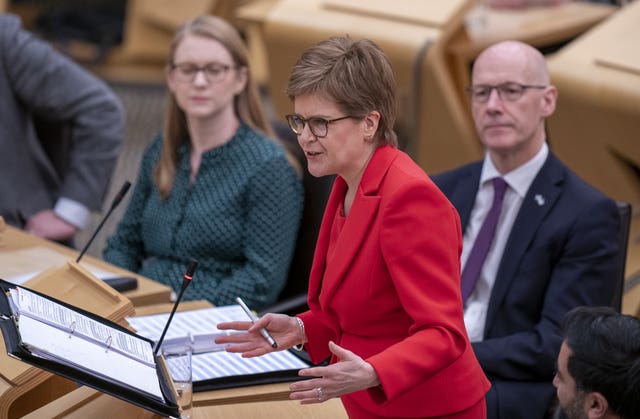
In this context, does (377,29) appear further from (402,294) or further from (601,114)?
(402,294)

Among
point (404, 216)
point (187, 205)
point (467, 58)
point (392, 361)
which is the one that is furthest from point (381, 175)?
point (467, 58)

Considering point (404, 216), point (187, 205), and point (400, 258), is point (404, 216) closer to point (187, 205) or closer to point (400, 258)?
point (400, 258)

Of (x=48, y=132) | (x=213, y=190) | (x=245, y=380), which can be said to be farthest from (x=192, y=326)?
(x=48, y=132)

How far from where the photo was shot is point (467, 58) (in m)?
4.56

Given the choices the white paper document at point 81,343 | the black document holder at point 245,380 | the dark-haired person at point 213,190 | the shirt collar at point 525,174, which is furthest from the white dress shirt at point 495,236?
the white paper document at point 81,343

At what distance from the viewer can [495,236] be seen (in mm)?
2822

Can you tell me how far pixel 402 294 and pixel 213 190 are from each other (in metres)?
1.49

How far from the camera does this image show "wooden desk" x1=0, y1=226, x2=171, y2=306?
2748mm

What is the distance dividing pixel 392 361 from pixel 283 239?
136 cm

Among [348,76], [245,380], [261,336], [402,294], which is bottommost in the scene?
[245,380]

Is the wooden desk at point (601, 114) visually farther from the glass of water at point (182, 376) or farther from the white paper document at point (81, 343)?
the white paper document at point (81, 343)

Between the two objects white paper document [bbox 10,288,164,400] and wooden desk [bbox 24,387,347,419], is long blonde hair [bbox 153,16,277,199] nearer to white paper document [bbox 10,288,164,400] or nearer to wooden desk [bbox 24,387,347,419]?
wooden desk [bbox 24,387,347,419]

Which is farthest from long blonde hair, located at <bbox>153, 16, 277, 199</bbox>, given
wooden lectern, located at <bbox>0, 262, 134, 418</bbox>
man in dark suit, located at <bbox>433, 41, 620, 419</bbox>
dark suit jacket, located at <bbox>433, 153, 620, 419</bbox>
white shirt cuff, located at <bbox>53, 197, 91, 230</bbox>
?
wooden lectern, located at <bbox>0, 262, 134, 418</bbox>

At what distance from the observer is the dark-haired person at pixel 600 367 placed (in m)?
1.83
